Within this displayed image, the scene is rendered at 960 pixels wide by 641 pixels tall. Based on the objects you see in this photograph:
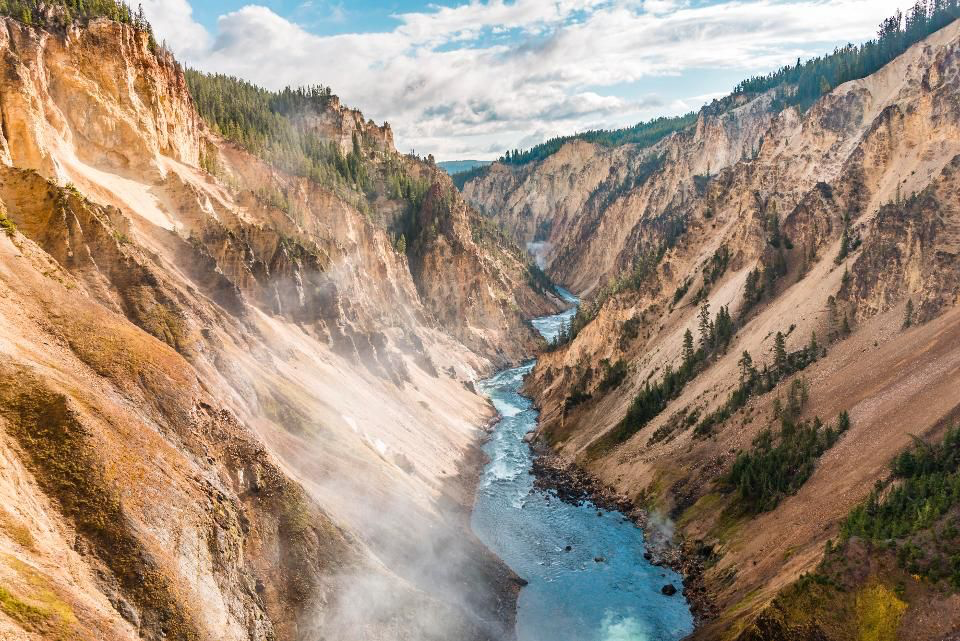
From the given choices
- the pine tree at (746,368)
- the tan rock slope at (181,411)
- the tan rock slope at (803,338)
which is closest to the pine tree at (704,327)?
the tan rock slope at (803,338)

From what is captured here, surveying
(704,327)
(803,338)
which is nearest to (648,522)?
(803,338)

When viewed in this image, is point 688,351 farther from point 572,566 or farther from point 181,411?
point 181,411

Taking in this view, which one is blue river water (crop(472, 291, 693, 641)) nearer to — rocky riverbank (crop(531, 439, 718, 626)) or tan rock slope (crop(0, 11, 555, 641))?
rocky riverbank (crop(531, 439, 718, 626))

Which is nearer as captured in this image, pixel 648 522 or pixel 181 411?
pixel 181 411

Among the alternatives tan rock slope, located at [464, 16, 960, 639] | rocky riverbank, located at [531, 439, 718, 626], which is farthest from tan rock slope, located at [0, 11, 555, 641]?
tan rock slope, located at [464, 16, 960, 639]

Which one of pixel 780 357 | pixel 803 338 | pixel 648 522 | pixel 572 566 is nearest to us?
pixel 572 566

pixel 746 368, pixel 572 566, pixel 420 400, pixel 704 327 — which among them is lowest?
pixel 572 566
